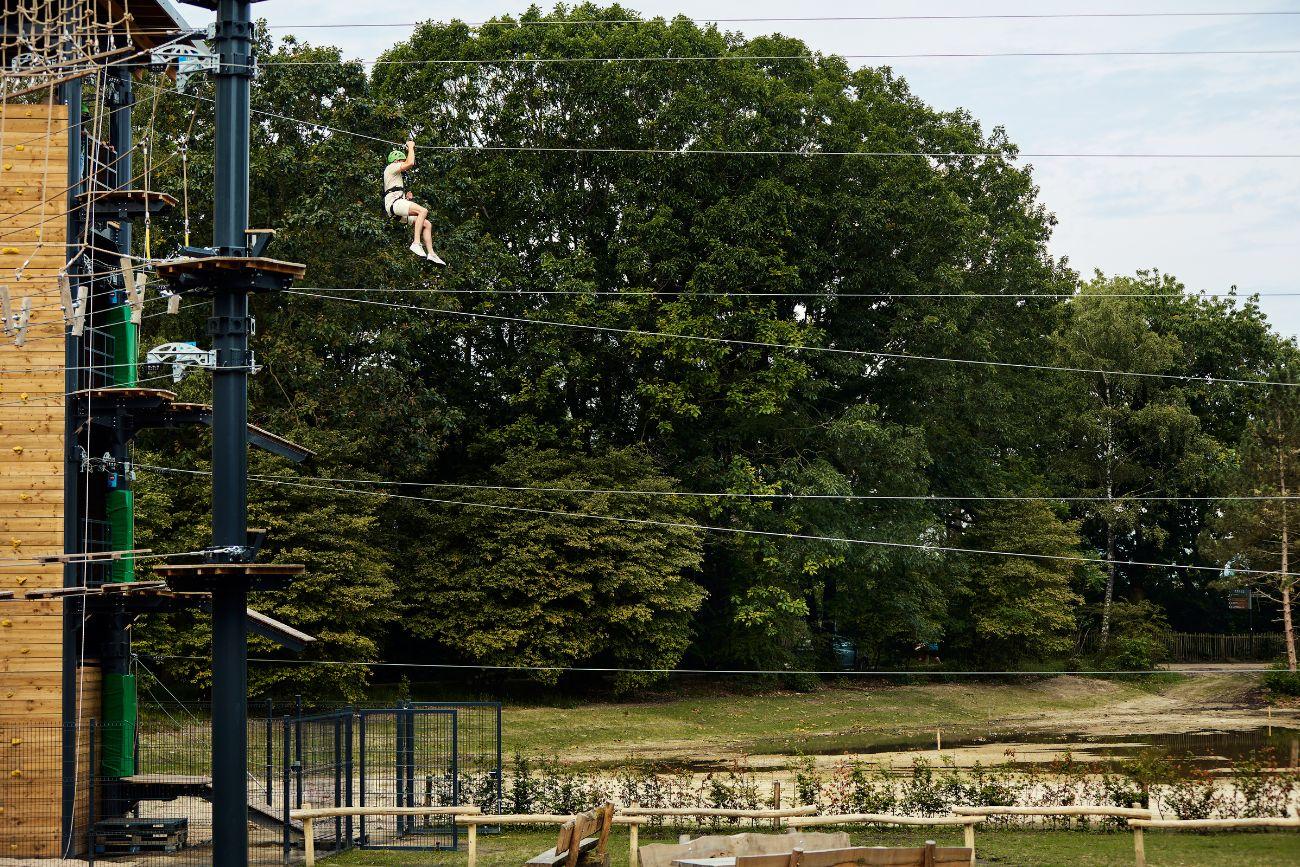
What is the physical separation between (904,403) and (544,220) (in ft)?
52.3

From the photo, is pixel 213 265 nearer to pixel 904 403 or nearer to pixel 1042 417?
pixel 904 403

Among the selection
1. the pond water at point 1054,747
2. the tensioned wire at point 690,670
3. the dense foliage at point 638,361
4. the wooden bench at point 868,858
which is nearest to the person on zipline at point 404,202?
the wooden bench at point 868,858

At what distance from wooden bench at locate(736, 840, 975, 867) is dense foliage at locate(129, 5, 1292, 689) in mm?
25483

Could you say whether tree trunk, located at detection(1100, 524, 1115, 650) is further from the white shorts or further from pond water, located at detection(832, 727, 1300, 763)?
the white shorts

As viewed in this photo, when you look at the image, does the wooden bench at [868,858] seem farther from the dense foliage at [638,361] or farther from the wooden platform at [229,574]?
the dense foliage at [638,361]

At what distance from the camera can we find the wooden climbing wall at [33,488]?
1959 cm

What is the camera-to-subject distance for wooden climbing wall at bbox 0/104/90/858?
1959 centimetres

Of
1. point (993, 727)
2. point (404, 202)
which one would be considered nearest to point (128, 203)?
point (404, 202)

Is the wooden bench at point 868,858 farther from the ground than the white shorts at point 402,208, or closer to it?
closer to it

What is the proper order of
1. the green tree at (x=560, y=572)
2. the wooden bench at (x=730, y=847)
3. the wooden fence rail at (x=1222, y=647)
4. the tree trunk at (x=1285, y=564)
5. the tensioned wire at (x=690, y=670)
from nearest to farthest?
the wooden bench at (x=730, y=847) < the tensioned wire at (x=690, y=670) < the green tree at (x=560, y=572) < the tree trunk at (x=1285, y=564) < the wooden fence rail at (x=1222, y=647)

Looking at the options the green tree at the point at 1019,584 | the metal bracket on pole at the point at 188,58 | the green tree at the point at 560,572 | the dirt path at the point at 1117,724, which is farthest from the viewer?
the green tree at the point at 1019,584

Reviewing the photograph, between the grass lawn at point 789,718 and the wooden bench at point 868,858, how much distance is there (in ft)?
67.4

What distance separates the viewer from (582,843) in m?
16.5

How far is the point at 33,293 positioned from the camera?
20.4 meters
